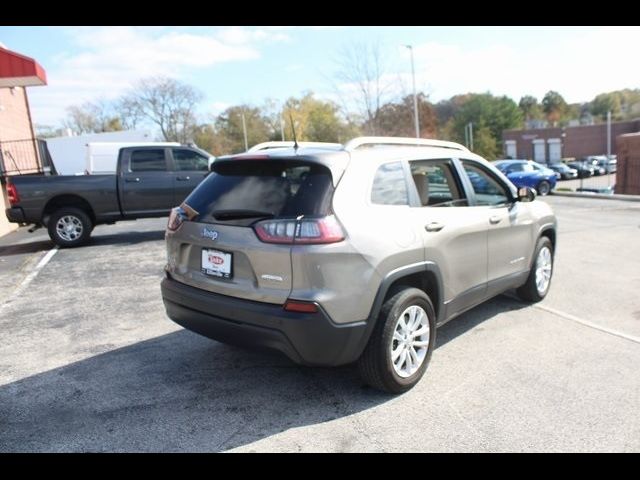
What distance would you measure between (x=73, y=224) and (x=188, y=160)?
270cm

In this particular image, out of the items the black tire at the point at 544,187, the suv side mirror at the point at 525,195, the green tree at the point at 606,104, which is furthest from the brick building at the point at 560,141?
the suv side mirror at the point at 525,195

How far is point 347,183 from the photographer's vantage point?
10.4 feet

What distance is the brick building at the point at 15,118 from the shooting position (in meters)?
11.2

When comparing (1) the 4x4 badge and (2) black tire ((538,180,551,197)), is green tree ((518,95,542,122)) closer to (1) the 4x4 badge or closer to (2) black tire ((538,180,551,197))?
(2) black tire ((538,180,551,197))

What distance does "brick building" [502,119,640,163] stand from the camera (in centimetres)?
6275

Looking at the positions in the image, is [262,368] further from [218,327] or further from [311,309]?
[311,309]

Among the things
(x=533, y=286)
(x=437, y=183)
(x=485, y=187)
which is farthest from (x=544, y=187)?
(x=437, y=183)

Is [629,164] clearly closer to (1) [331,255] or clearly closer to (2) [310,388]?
(2) [310,388]

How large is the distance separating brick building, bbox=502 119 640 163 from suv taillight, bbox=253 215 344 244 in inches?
2593

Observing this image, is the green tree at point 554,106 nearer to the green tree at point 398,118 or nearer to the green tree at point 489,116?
the green tree at point 489,116

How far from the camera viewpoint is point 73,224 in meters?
9.86

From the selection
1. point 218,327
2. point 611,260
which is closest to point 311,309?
point 218,327

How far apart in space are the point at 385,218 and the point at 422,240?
1.33 ft

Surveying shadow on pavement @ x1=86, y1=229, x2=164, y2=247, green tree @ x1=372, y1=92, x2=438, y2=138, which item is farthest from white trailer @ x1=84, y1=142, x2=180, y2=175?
green tree @ x1=372, y1=92, x2=438, y2=138
